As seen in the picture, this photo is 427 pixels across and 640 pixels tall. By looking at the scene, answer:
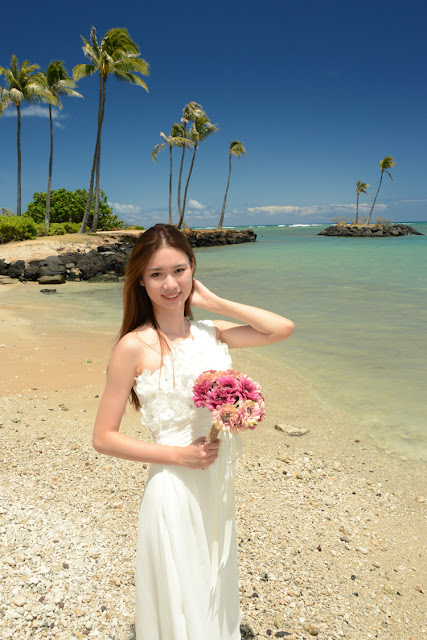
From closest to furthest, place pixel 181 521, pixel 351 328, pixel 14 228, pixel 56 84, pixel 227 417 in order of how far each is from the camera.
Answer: pixel 227 417 → pixel 181 521 → pixel 351 328 → pixel 14 228 → pixel 56 84

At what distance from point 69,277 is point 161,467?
22.2 m

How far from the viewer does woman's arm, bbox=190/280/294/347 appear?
230cm

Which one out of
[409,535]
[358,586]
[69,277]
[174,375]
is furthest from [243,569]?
[69,277]

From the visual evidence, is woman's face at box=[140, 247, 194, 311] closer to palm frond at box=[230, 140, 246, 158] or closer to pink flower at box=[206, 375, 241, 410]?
pink flower at box=[206, 375, 241, 410]

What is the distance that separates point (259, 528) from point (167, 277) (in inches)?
118

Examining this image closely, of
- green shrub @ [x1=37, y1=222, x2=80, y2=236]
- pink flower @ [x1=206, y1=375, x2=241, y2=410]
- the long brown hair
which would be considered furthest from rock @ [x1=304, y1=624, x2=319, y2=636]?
green shrub @ [x1=37, y1=222, x2=80, y2=236]

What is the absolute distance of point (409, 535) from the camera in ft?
13.7

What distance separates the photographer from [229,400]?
5.37 ft

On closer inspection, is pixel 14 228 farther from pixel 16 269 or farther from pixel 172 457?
pixel 172 457

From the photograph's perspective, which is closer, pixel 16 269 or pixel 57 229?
pixel 16 269

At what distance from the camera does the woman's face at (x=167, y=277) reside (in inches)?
81.7

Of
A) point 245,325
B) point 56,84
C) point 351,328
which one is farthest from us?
point 56,84

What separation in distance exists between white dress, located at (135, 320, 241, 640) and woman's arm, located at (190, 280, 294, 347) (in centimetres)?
33

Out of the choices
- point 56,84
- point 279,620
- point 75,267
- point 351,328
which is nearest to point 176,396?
point 279,620
